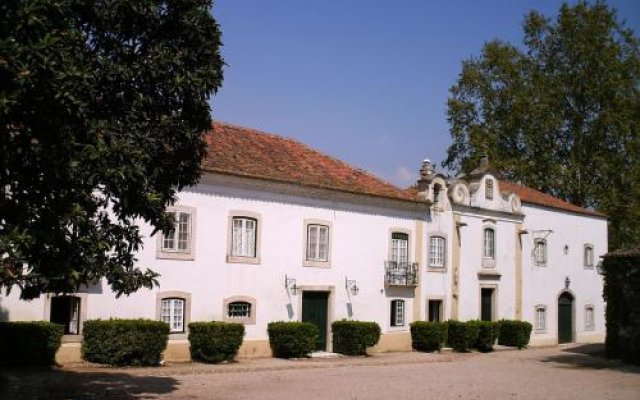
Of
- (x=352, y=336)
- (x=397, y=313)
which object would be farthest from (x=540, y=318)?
(x=352, y=336)

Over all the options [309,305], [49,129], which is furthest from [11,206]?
[309,305]

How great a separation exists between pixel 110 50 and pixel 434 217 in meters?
17.1

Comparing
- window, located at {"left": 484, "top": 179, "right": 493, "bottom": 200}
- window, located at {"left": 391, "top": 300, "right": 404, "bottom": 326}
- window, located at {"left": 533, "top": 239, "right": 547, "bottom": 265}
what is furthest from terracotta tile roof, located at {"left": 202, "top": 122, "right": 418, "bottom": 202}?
window, located at {"left": 533, "top": 239, "right": 547, "bottom": 265}

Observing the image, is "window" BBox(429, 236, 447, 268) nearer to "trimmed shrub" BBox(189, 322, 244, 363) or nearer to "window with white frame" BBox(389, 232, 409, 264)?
"window with white frame" BBox(389, 232, 409, 264)

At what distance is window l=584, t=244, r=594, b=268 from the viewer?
33.6 meters

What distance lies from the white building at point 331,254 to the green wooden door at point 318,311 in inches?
2.0

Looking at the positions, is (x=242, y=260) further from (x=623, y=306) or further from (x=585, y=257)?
(x=585, y=257)

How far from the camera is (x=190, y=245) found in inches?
776

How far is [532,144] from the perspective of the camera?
40438 mm

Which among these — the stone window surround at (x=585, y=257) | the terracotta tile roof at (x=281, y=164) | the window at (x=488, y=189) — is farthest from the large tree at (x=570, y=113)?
the terracotta tile roof at (x=281, y=164)

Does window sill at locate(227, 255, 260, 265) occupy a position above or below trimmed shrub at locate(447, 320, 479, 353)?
above

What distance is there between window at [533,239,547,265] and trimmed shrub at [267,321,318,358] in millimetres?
13376

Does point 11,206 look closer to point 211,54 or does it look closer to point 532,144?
point 211,54

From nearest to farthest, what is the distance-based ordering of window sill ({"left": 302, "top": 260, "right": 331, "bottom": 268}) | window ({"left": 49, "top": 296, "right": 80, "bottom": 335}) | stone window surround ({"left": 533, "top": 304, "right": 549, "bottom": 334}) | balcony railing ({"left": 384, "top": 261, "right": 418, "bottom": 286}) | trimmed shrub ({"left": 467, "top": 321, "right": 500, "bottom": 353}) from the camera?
window ({"left": 49, "top": 296, "right": 80, "bottom": 335}) → window sill ({"left": 302, "top": 260, "right": 331, "bottom": 268}) → balcony railing ({"left": 384, "top": 261, "right": 418, "bottom": 286}) → trimmed shrub ({"left": 467, "top": 321, "right": 500, "bottom": 353}) → stone window surround ({"left": 533, "top": 304, "right": 549, "bottom": 334})
